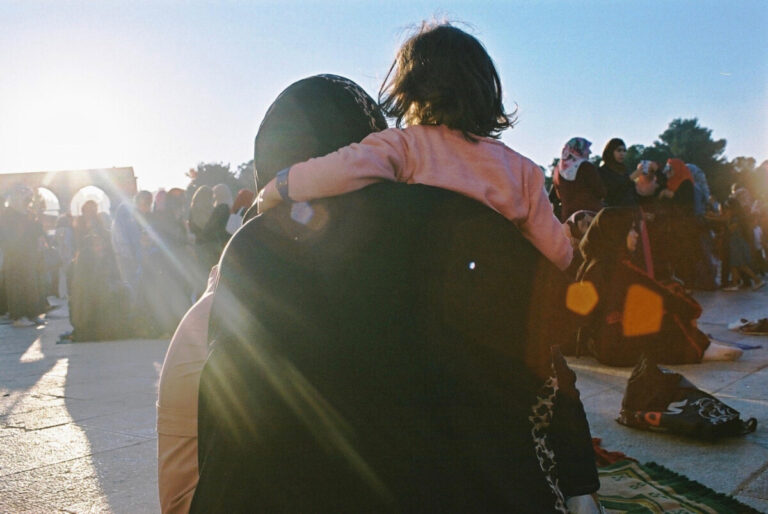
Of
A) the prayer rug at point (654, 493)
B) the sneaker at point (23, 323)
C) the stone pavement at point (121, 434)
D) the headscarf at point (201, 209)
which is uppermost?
the headscarf at point (201, 209)

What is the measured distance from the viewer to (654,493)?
2.62 meters

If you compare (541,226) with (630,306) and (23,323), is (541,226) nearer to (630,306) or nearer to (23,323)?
(630,306)

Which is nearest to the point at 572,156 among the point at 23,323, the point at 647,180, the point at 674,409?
the point at 647,180

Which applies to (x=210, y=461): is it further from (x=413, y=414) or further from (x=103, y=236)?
(x=103, y=236)

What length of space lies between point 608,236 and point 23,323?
9.43 metres

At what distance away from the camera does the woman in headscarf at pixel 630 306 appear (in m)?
→ 5.08

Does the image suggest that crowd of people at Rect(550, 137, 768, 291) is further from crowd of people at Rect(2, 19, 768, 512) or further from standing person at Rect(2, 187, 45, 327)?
standing person at Rect(2, 187, 45, 327)

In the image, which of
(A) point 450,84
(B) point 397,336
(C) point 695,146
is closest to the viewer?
(B) point 397,336

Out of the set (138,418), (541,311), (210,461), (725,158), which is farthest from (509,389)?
(725,158)

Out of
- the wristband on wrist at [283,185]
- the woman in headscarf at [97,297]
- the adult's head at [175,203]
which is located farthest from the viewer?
the adult's head at [175,203]

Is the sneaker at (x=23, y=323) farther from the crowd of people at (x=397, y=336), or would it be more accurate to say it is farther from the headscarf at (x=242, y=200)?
the crowd of people at (x=397, y=336)

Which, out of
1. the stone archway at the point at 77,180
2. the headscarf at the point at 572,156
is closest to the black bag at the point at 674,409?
the headscarf at the point at 572,156

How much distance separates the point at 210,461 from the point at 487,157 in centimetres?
90

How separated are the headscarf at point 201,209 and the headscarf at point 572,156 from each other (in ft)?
13.3
